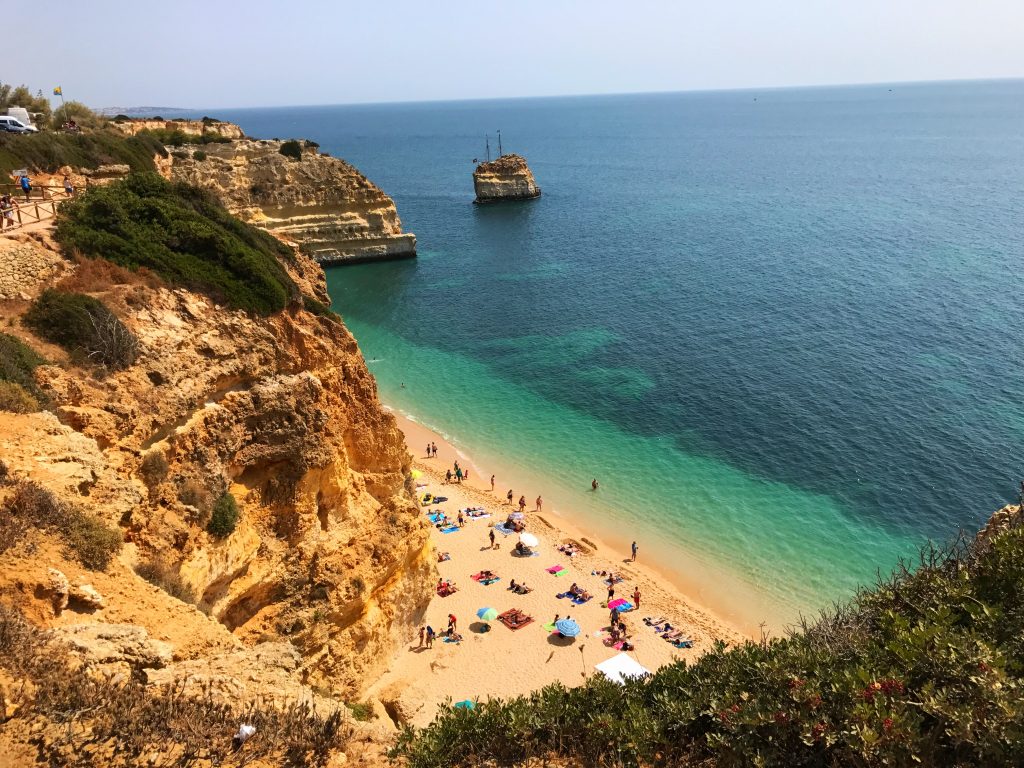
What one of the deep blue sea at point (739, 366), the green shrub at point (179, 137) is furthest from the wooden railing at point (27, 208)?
the green shrub at point (179, 137)

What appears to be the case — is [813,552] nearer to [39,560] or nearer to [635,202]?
[39,560]

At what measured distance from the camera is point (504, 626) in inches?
957

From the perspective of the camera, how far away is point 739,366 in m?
44.1

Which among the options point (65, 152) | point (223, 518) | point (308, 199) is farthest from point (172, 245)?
point (308, 199)

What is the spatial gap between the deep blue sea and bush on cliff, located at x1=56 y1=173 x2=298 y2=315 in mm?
20861

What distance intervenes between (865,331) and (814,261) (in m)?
20.9

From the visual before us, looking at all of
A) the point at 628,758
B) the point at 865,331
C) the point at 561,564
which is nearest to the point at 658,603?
the point at 561,564

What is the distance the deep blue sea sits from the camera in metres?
30.2

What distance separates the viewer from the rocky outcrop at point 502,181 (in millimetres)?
105500

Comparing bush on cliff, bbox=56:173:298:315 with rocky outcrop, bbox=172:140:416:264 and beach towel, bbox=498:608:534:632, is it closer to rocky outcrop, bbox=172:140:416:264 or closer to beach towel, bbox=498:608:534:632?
beach towel, bbox=498:608:534:632

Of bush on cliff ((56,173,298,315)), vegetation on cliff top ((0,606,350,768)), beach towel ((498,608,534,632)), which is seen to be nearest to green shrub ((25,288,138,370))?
bush on cliff ((56,173,298,315))

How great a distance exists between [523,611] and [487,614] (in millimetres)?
1646

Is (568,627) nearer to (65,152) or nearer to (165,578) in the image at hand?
(165,578)

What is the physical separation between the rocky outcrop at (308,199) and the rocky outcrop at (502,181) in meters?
35.3
